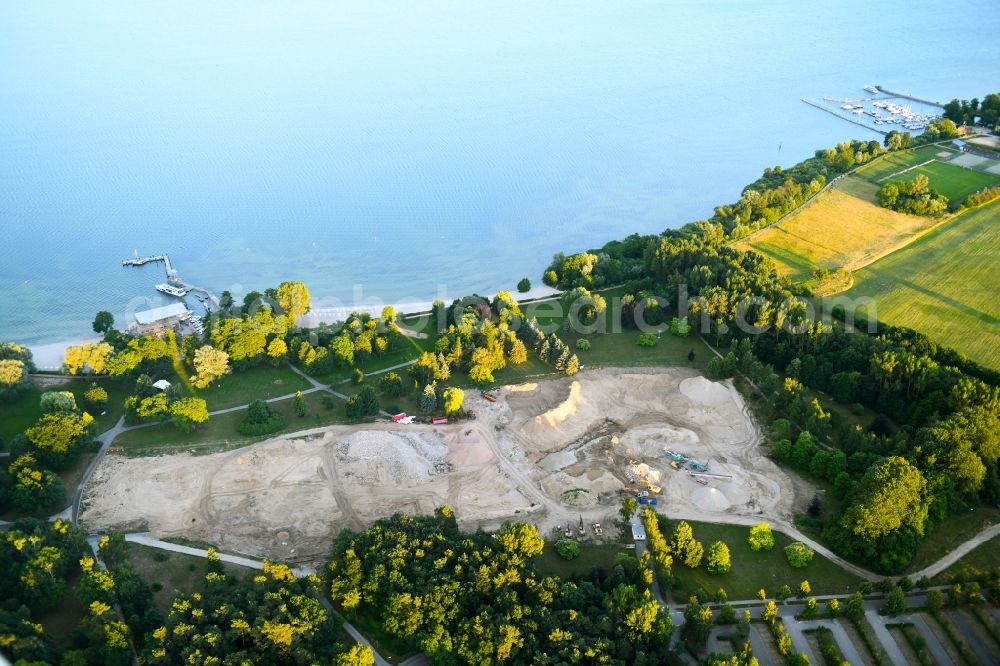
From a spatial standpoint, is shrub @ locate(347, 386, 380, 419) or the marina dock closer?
shrub @ locate(347, 386, 380, 419)

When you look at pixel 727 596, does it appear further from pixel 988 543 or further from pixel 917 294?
pixel 917 294

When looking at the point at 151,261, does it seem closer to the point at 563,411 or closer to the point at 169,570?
the point at 169,570

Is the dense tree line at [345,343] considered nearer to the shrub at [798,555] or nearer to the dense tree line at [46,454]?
the dense tree line at [46,454]

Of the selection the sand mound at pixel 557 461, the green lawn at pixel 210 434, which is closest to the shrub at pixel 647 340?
the sand mound at pixel 557 461

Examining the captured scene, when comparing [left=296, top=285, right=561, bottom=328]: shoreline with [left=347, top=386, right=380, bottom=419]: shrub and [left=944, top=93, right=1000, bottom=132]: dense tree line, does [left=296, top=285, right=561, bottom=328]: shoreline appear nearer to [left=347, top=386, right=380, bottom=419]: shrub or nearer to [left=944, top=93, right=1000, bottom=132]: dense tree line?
[left=347, top=386, right=380, bottom=419]: shrub

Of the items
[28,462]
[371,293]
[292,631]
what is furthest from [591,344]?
[28,462]

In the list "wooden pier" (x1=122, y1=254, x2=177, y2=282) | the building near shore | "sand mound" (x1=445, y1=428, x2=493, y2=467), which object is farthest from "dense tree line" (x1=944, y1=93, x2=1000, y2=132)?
"wooden pier" (x1=122, y1=254, x2=177, y2=282)
